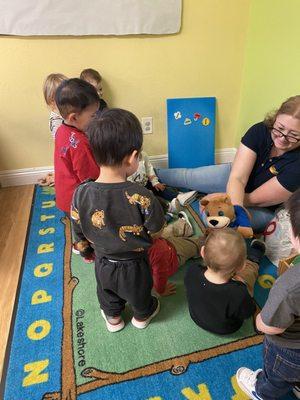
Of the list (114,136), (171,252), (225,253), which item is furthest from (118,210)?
(171,252)

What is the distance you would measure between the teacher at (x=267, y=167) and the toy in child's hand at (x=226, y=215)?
0.30 feet

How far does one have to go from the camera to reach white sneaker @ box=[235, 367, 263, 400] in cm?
94

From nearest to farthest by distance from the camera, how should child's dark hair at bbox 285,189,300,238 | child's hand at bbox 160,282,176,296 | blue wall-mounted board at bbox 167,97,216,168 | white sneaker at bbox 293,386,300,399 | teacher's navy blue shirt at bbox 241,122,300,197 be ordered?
→ child's dark hair at bbox 285,189,300,238
white sneaker at bbox 293,386,300,399
child's hand at bbox 160,282,176,296
teacher's navy blue shirt at bbox 241,122,300,197
blue wall-mounted board at bbox 167,97,216,168

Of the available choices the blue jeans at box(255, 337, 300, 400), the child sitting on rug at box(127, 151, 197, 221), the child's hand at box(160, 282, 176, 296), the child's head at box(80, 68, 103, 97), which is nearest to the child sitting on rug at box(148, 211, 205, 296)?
the child's hand at box(160, 282, 176, 296)

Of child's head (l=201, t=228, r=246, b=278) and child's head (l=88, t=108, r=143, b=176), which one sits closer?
child's head (l=88, t=108, r=143, b=176)

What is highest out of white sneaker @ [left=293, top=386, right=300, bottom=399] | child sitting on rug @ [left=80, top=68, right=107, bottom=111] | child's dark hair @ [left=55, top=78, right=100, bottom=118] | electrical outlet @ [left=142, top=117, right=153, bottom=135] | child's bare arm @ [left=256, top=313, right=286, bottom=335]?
child sitting on rug @ [left=80, top=68, right=107, bottom=111]

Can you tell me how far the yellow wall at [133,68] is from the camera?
1818 mm

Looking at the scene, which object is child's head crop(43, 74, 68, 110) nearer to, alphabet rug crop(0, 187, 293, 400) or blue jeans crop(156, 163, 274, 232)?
blue jeans crop(156, 163, 274, 232)

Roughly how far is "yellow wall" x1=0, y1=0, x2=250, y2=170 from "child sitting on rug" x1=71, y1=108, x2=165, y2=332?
1238mm

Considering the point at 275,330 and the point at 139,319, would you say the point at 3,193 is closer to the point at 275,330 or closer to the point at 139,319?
the point at 139,319

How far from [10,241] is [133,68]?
1322mm

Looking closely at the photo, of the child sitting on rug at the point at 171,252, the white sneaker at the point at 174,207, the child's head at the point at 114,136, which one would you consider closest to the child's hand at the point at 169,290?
the child sitting on rug at the point at 171,252

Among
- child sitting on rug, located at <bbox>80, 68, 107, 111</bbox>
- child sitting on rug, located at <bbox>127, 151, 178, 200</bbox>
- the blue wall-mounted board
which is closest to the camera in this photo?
child sitting on rug, located at <bbox>80, 68, 107, 111</bbox>

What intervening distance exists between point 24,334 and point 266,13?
213 centimetres
